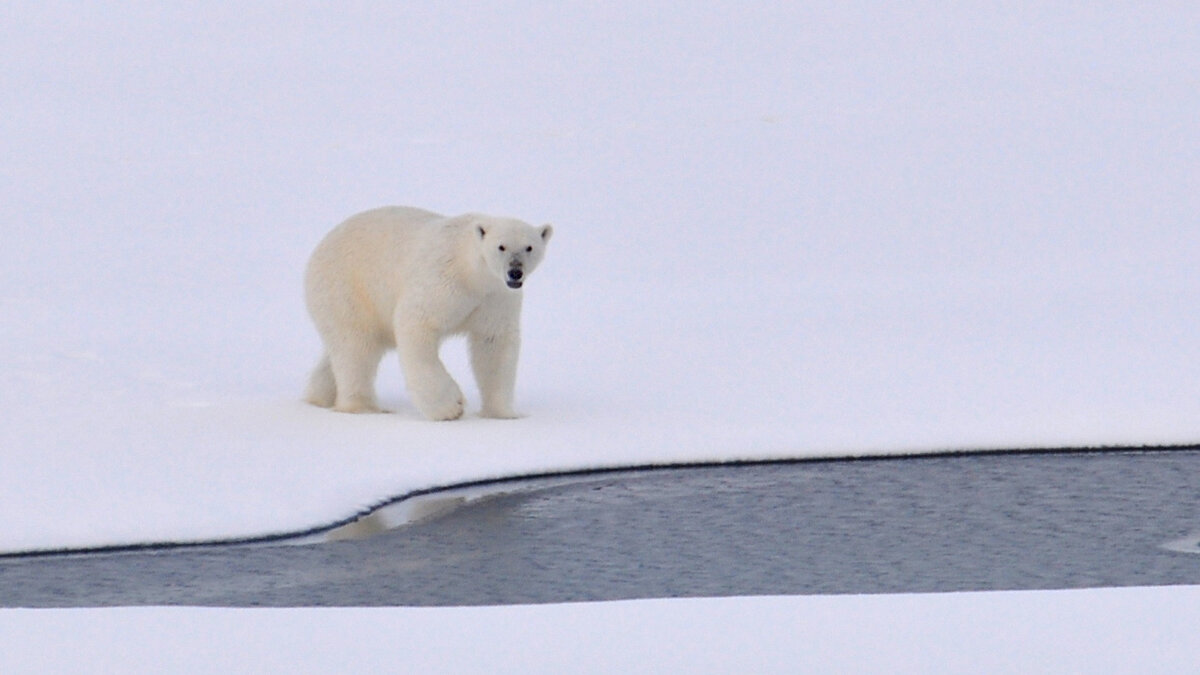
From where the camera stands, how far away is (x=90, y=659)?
480 cm

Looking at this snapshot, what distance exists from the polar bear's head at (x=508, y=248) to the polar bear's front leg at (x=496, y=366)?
399 mm

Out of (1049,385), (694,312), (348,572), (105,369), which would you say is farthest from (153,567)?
(694,312)

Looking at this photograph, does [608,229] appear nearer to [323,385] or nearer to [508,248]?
[323,385]

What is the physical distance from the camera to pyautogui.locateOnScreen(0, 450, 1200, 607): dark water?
6.22 metres

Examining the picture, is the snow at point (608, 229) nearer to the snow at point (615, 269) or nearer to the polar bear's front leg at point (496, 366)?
the snow at point (615, 269)

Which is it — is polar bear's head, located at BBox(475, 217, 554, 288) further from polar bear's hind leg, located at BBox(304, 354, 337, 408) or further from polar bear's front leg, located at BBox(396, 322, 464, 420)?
polar bear's hind leg, located at BBox(304, 354, 337, 408)

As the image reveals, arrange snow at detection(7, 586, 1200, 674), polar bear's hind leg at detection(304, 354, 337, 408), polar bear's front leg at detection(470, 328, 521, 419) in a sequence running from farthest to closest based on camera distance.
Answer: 1. polar bear's hind leg at detection(304, 354, 337, 408)
2. polar bear's front leg at detection(470, 328, 521, 419)
3. snow at detection(7, 586, 1200, 674)

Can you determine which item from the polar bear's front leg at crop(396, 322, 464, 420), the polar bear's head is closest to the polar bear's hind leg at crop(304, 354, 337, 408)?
the polar bear's front leg at crop(396, 322, 464, 420)

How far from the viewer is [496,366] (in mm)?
8805

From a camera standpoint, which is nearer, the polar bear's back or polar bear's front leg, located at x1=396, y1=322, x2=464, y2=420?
polar bear's front leg, located at x1=396, y1=322, x2=464, y2=420

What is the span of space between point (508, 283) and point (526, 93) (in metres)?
11.5

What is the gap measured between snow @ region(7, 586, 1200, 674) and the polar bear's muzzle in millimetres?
2954

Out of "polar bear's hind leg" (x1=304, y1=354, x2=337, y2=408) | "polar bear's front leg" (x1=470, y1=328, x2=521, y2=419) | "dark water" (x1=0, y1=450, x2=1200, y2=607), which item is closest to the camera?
"dark water" (x1=0, y1=450, x2=1200, y2=607)

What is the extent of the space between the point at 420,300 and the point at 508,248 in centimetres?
A: 49
